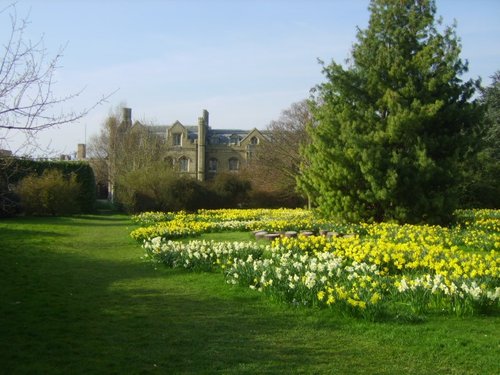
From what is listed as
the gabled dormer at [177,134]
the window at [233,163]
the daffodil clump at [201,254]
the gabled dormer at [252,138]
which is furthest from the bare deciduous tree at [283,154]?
the daffodil clump at [201,254]

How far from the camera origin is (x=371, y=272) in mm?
8289

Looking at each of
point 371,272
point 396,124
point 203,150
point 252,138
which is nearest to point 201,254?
point 371,272

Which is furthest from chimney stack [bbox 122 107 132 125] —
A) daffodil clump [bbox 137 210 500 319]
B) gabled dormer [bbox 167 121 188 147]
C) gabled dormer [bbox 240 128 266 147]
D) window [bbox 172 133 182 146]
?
daffodil clump [bbox 137 210 500 319]

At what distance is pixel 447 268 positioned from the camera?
8.17 m

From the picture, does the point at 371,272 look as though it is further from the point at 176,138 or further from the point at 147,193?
the point at 176,138

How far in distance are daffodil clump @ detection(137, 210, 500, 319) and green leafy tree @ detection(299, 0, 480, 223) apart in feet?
12.5

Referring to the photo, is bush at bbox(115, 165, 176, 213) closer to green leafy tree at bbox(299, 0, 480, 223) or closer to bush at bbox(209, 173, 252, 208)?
bush at bbox(209, 173, 252, 208)

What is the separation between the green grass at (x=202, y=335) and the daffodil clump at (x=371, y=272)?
0.27 meters

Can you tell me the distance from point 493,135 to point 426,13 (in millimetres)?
26823

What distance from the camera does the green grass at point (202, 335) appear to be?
16.1 ft

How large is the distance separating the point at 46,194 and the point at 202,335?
2347 cm

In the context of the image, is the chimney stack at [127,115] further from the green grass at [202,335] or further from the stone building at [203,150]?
the green grass at [202,335]

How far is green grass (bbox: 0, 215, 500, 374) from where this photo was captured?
4.90 metres

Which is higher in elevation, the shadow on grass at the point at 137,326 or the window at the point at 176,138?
the window at the point at 176,138
